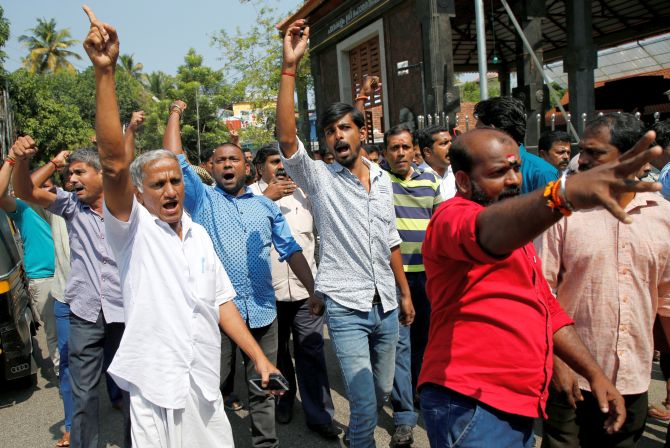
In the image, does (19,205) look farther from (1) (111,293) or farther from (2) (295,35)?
(2) (295,35)

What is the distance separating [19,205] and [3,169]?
1.00 meters

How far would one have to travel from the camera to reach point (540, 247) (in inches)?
106

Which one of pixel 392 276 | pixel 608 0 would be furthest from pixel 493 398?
pixel 608 0

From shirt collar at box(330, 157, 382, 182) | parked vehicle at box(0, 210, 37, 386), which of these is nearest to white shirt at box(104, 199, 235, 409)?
shirt collar at box(330, 157, 382, 182)

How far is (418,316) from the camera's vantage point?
4.63 m

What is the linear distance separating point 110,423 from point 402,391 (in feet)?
8.40

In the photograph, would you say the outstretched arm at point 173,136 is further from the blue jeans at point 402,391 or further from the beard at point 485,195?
the beard at point 485,195

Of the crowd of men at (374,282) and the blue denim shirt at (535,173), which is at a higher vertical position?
the blue denim shirt at (535,173)

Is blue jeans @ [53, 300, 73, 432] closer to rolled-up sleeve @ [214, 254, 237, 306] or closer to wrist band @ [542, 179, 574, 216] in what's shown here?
rolled-up sleeve @ [214, 254, 237, 306]

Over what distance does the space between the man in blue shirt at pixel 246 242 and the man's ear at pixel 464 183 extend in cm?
196

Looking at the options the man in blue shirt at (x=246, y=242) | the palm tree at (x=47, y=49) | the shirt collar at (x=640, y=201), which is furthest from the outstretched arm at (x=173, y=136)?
the palm tree at (x=47, y=49)

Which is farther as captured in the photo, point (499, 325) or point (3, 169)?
point (3, 169)

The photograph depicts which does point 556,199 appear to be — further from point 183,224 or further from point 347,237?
point 347,237

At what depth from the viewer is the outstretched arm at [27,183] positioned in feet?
11.5
